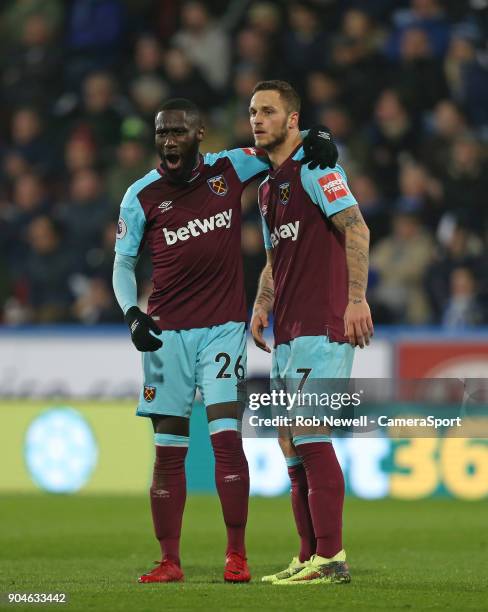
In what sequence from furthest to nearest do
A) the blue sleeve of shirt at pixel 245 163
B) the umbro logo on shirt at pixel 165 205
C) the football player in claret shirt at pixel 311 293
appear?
1. the blue sleeve of shirt at pixel 245 163
2. the umbro logo on shirt at pixel 165 205
3. the football player in claret shirt at pixel 311 293

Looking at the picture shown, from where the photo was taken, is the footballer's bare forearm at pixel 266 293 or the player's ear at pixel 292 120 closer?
the player's ear at pixel 292 120

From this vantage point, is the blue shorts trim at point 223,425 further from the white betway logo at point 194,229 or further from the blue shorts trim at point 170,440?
the white betway logo at point 194,229

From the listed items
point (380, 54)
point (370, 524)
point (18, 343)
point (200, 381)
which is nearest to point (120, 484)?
point (18, 343)

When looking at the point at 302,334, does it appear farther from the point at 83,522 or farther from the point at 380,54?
the point at 380,54

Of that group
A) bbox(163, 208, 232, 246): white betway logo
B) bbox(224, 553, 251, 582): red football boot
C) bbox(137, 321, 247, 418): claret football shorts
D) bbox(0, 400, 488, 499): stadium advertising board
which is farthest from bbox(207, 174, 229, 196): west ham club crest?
bbox(0, 400, 488, 499): stadium advertising board

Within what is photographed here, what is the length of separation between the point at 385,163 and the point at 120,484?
4333 mm

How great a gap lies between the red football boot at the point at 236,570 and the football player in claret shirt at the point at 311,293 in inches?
5.5

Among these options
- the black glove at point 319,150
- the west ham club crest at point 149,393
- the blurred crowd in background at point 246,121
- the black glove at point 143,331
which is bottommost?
the west ham club crest at point 149,393

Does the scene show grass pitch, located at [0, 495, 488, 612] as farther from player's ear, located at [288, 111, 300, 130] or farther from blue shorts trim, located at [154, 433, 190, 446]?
player's ear, located at [288, 111, 300, 130]

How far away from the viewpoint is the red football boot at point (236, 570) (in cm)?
662

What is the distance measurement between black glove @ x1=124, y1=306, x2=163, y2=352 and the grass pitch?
112 cm

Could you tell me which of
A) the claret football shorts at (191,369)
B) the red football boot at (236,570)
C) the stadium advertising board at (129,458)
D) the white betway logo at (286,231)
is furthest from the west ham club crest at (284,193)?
the stadium advertising board at (129,458)

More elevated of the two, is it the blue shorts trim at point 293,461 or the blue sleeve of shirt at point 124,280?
the blue sleeve of shirt at point 124,280

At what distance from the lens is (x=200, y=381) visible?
6.84 metres
